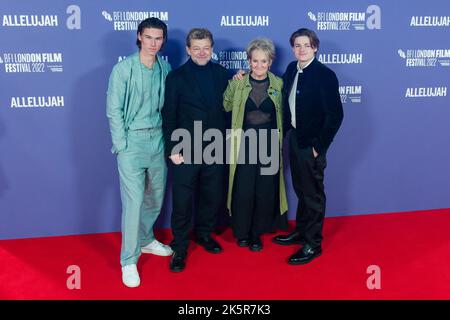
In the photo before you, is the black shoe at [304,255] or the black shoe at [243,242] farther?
the black shoe at [243,242]

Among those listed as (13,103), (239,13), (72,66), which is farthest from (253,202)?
(13,103)

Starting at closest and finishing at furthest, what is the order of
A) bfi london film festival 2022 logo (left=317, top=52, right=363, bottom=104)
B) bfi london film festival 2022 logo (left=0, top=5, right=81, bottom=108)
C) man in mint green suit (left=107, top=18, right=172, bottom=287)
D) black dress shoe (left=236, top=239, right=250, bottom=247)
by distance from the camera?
man in mint green suit (left=107, top=18, right=172, bottom=287), bfi london film festival 2022 logo (left=0, top=5, right=81, bottom=108), black dress shoe (left=236, top=239, right=250, bottom=247), bfi london film festival 2022 logo (left=317, top=52, right=363, bottom=104)

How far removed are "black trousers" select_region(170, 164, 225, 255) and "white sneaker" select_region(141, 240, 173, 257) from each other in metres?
0.10

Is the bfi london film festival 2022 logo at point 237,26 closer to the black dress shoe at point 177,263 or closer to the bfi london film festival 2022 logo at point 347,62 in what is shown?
the bfi london film festival 2022 logo at point 347,62

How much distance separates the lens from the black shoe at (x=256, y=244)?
11.3ft

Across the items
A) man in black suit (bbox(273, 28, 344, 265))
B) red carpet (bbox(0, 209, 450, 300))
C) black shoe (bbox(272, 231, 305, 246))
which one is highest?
man in black suit (bbox(273, 28, 344, 265))

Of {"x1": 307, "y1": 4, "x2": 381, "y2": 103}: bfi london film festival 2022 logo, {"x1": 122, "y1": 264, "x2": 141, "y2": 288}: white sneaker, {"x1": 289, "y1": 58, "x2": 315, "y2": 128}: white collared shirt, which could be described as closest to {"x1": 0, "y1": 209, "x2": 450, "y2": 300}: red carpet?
{"x1": 122, "y1": 264, "x2": 141, "y2": 288}: white sneaker

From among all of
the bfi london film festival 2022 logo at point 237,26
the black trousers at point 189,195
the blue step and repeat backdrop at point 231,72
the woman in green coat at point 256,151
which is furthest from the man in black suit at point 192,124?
Result: the blue step and repeat backdrop at point 231,72

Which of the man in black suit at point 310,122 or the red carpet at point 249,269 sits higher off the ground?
the man in black suit at point 310,122

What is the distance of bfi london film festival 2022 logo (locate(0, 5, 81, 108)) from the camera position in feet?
10.7

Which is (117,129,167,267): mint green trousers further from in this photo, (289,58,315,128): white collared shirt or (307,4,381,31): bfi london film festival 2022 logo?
(307,4,381,31): bfi london film festival 2022 logo

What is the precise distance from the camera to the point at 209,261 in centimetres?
330

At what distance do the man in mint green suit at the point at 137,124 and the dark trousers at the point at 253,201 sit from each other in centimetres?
57
